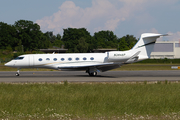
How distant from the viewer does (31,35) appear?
371 feet

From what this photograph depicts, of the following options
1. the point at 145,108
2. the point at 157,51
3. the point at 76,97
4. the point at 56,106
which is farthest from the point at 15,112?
the point at 157,51

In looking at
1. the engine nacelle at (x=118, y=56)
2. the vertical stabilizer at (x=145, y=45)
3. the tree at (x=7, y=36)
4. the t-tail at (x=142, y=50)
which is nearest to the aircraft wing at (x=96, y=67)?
the engine nacelle at (x=118, y=56)

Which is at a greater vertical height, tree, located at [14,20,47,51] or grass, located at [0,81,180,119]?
tree, located at [14,20,47,51]

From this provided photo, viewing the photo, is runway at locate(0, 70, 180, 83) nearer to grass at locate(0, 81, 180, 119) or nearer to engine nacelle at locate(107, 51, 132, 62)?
engine nacelle at locate(107, 51, 132, 62)

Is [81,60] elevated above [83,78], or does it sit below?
above

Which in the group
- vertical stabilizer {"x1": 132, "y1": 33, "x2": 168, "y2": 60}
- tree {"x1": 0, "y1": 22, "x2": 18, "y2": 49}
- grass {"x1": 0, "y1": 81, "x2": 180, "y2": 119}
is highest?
tree {"x1": 0, "y1": 22, "x2": 18, "y2": 49}

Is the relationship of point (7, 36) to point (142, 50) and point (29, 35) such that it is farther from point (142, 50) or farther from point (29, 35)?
point (142, 50)

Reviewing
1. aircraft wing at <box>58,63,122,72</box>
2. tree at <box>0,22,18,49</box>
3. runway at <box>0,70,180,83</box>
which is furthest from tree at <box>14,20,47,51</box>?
aircraft wing at <box>58,63,122,72</box>

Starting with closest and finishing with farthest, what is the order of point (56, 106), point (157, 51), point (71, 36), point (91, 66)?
point (56, 106) < point (91, 66) < point (157, 51) < point (71, 36)

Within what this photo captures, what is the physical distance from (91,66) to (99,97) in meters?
14.7

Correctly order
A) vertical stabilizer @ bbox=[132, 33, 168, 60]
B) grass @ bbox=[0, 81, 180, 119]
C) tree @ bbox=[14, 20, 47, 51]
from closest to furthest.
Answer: grass @ bbox=[0, 81, 180, 119], vertical stabilizer @ bbox=[132, 33, 168, 60], tree @ bbox=[14, 20, 47, 51]

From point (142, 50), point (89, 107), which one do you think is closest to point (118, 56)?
point (142, 50)

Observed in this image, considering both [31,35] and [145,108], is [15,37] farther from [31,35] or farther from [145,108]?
[145,108]

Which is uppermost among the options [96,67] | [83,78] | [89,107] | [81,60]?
[81,60]
